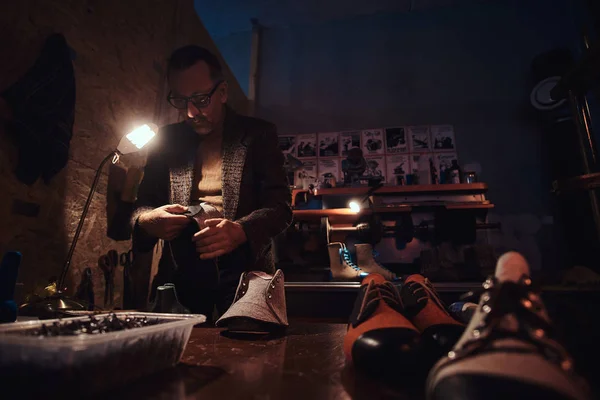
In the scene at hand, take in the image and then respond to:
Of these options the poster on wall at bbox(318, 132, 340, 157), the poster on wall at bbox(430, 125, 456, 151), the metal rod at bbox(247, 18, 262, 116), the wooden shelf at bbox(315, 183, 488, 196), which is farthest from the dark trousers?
the metal rod at bbox(247, 18, 262, 116)

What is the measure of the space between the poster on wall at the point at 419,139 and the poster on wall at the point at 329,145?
88cm

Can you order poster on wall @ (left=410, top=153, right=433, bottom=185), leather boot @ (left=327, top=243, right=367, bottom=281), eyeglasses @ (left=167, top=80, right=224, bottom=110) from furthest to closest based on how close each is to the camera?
1. poster on wall @ (left=410, top=153, right=433, bottom=185)
2. leather boot @ (left=327, top=243, right=367, bottom=281)
3. eyeglasses @ (left=167, top=80, right=224, bottom=110)

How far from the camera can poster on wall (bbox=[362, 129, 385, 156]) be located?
3908 mm

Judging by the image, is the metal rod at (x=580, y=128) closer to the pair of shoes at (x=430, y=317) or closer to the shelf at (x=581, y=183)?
the shelf at (x=581, y=183)

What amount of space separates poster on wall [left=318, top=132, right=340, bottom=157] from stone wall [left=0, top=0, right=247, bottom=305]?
181 cm

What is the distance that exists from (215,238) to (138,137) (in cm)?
88

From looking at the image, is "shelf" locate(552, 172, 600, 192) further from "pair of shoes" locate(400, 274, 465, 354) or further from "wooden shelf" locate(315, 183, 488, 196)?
"wooden shelf" locate(315, 183, 488, 196)

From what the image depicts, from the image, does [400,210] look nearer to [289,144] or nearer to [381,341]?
[289,144]

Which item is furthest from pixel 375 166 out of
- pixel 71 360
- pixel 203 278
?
pixel 71 360

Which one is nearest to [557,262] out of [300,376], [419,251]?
[419,251]

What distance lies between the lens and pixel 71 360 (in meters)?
0.51

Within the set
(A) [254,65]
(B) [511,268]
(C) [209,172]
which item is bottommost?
(B) [511,268]

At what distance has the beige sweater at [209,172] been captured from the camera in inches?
58.1

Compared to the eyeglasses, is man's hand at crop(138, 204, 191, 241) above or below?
below
